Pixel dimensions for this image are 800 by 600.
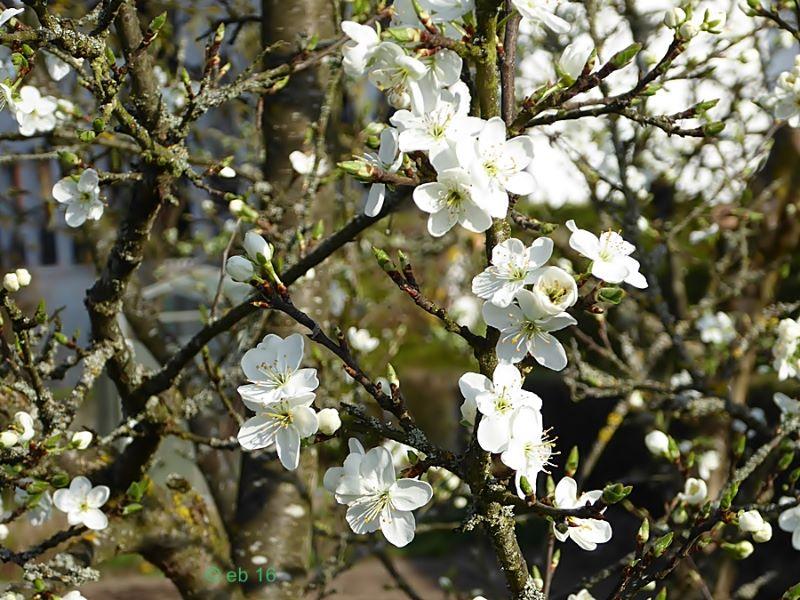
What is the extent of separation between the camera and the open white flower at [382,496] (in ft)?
4.59

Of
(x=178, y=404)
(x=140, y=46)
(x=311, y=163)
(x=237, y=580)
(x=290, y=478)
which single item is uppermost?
(x=140, y=46)

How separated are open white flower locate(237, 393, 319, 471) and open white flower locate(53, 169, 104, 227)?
843 millimetres

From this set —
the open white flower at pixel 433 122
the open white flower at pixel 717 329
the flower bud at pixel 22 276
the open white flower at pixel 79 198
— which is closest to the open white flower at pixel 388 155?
the open white flower at pixel 433 122

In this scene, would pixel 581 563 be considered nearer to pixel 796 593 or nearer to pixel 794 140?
pixel 794 140

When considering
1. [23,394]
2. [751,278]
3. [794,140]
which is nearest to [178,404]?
[23,394]

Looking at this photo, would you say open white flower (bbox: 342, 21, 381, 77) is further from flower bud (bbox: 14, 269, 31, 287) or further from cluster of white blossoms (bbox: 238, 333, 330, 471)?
flower bud (bbox: 14, 269, 31, 287)

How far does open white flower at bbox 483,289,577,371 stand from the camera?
4.33 feet

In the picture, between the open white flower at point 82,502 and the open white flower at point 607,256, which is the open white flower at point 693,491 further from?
the open white flower at point 82,502

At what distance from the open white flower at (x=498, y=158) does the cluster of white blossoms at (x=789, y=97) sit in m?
1.21

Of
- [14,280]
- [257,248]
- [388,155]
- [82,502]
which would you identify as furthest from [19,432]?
[388,155]

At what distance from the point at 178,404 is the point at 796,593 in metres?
1.55

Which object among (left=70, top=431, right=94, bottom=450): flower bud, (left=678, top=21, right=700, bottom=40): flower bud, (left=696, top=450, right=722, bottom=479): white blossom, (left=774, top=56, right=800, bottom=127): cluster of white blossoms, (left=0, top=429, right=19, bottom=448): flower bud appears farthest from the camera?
(left=696, top=450, right=722, bottom=479): white blossom

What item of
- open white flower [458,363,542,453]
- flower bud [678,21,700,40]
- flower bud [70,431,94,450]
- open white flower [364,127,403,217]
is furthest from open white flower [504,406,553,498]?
flower bud [70,431,94,450]

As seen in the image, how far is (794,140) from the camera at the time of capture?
4.18 metres
